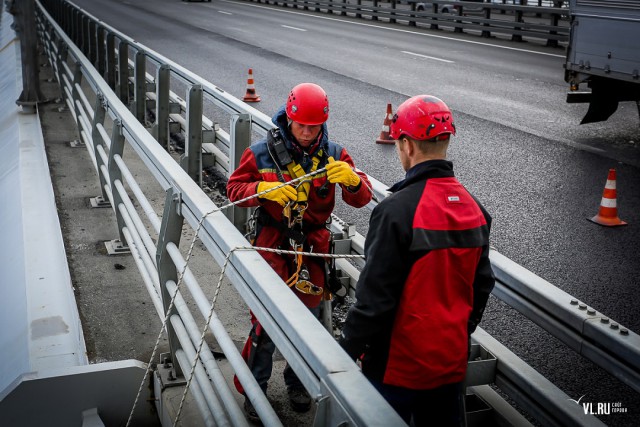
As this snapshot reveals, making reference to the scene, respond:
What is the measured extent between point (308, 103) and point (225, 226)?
3.50 ft

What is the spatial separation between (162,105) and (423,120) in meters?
6.74

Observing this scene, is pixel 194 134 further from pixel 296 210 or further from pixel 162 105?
pixel 296 210

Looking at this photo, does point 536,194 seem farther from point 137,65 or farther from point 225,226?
point 225,226

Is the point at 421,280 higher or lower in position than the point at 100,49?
higher

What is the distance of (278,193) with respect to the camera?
4133 mm

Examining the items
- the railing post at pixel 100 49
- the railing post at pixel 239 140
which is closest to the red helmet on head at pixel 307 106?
the railing post at pixel 239 140

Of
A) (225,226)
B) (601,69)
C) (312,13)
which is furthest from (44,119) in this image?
(312,13)

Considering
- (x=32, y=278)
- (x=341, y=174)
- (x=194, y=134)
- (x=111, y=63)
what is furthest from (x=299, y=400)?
(x=111, y=63)

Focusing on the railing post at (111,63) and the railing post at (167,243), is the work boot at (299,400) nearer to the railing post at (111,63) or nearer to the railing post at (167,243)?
the railing post at (167,243)

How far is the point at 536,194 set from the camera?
9094 millimetres

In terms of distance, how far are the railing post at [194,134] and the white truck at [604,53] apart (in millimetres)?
6402

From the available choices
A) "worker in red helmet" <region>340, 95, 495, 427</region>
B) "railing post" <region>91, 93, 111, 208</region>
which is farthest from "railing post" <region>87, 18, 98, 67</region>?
"worker in red helmet" <region>340, 95, 495, 427</region>

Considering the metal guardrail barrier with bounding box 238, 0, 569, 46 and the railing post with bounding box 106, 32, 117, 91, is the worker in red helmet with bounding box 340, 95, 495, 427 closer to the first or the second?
the railing post with bounding box 106, 32, 117, 91

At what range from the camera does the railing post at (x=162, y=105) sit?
29.9 feet
